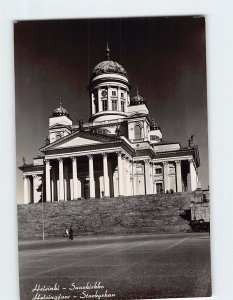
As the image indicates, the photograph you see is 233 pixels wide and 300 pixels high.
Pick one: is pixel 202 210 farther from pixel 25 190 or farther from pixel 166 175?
pixel 25 190

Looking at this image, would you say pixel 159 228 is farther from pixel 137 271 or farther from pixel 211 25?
pixel 211 25

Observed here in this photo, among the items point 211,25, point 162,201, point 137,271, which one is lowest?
point 137,271

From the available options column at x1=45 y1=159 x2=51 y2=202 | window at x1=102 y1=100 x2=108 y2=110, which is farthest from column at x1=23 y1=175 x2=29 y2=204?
window at x1=102 y1=100 x2=108 y2=110

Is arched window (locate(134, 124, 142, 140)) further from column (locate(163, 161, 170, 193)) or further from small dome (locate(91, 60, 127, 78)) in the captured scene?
small dome (locate(91, 60, 127, 78))

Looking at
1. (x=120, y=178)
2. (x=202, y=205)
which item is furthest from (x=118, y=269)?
(x=202, y=205)

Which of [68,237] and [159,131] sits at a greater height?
[159,131]

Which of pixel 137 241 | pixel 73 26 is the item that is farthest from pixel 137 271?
pixel 73 26
